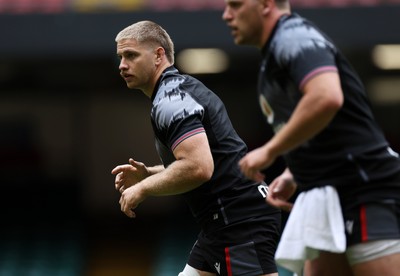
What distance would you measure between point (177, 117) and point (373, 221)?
4.32ft

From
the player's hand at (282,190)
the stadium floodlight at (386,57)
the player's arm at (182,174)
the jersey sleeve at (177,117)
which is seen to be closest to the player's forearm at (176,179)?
the player's arm at (182,174)

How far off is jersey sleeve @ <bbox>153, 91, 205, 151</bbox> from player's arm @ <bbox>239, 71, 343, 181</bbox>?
1.01 metres

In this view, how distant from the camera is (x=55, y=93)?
16.3 meters

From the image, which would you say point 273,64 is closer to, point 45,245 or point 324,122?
point 324,122

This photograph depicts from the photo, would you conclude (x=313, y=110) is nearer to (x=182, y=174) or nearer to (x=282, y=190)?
(x=282, y=190)

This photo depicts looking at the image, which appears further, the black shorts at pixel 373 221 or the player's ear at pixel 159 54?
the player's ear at pixel 159 54

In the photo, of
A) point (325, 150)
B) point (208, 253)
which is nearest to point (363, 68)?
point (208, 253)

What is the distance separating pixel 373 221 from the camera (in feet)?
13.1

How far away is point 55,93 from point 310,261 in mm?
12283

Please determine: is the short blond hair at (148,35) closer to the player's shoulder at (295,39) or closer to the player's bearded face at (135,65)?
the player's bearded face at (135,65)

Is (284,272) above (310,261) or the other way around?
the other way around

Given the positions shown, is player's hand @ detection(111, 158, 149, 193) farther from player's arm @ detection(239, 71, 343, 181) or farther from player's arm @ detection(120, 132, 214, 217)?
player's arm @ detection(239, 71, 343, 181)

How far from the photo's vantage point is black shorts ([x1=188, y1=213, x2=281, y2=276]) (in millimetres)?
5109

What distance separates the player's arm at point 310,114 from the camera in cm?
375
